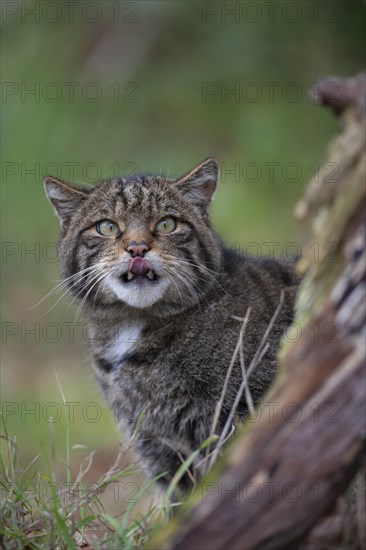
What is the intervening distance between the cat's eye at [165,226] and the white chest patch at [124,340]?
0.51 m

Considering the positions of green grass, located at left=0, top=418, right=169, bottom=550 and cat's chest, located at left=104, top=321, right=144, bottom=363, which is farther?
cat's chest, located at left=104, top=321, right=144, bottom=363

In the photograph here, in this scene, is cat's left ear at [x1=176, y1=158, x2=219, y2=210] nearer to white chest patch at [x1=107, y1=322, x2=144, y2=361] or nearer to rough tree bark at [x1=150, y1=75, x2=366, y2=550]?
white chest patch at [x1=107, y1=322, x2=144, y2=361]

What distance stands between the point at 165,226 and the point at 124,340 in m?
0.65

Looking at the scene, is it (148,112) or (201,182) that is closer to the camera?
(201,182)

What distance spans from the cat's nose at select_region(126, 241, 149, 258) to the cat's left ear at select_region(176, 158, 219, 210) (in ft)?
1.92

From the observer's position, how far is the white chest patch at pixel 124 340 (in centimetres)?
452

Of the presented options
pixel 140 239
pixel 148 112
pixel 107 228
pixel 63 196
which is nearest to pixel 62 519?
pixel 140 239

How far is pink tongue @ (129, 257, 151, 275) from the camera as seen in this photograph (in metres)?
4.25

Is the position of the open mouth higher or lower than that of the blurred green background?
lower

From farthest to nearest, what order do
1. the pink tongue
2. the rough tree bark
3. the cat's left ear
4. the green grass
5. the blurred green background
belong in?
1. the blurred green background
2. the cat's left ear
3. the pink tongue
4. the green grass
5. the rough tree bark

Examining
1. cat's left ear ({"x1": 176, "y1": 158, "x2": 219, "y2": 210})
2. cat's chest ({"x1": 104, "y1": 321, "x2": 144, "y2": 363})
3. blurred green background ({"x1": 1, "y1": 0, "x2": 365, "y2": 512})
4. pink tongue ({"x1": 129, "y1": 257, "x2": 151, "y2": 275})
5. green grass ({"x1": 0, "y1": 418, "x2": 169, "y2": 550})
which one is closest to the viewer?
green grass ({"x1": 0, "y1": 418, "x2": 169, "y2": 550})

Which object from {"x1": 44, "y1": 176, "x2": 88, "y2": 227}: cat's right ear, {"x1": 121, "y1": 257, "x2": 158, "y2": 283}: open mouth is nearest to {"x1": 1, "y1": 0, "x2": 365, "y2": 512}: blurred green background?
{"x1": 44, "y1": 176, "x2": 88, "y2": 227}: cat's right ear

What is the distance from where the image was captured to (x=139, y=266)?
4.25m

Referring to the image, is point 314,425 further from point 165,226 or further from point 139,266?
point 165,226
